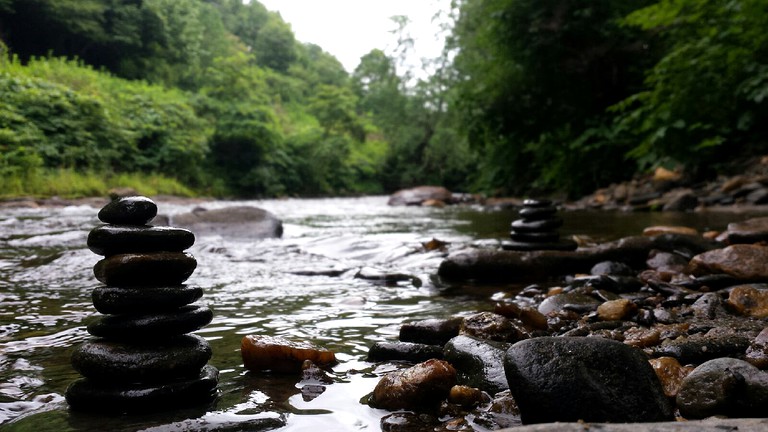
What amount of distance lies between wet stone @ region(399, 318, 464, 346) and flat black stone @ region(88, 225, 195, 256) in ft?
4.02

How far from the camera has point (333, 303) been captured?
12.8 ft

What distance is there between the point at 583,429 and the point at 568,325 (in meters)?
1.82

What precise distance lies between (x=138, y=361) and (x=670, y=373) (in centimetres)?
189

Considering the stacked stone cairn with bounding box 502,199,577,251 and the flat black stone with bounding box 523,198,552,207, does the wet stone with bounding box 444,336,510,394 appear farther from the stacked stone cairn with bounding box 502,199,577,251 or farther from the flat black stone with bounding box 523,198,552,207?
the flat black stone with bounding box 523,198,552,207

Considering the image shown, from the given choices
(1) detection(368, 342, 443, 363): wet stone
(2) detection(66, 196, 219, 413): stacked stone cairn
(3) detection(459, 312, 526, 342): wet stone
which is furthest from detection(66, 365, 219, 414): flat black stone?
(3) detection(459, 312, 526, 342): wet stone

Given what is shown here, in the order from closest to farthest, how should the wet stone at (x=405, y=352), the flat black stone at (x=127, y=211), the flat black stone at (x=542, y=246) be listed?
the flat black stone at (x=127, y=211), the wet stone at (x=405, y=352), the flat black stone at (x=542, y=246)

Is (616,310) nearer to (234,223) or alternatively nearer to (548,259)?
(548,259)

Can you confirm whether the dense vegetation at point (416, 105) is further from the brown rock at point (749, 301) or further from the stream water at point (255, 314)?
the brown rock at point (749, 301)

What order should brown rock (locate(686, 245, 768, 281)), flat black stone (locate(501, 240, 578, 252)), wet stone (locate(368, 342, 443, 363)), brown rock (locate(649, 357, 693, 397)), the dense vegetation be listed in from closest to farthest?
Answer: brown rock (locate(649, 357, 693, 397)) < wet stone (locate(368, 342, 443, 363)) < brown rock (locate(686, 245, 768, 281)) < flat black stone (locate(501, 240, 578, 252)) < the dense vegetation

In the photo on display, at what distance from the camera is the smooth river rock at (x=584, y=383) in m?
1.61

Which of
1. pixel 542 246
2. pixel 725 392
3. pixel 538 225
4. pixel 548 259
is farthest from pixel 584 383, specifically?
pixel 538 225

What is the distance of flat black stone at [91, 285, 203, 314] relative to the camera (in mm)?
1964

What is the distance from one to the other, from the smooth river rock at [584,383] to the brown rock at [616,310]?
1348 millimetres

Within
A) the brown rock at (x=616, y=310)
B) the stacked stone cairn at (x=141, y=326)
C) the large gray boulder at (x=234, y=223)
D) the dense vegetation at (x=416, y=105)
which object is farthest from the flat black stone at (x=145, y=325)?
the dense vegetation at (x=416, y=105)
